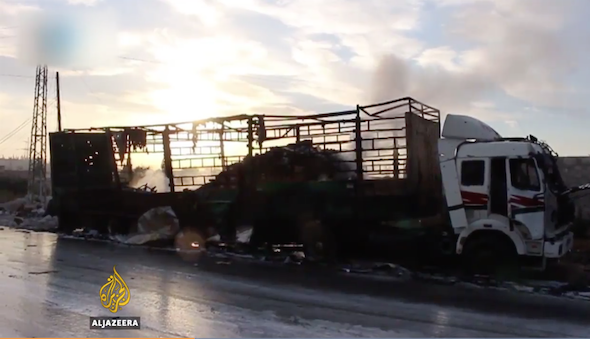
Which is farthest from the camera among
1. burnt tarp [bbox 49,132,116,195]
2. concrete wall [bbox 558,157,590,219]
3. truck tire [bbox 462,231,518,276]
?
burnt tarp [bbox 49,132,116,195]

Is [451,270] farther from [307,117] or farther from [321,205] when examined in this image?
[307,117]

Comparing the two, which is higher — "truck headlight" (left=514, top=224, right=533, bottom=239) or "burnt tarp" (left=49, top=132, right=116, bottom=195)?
"burnt tarp" (left=49, top=132, right=116, bottom=195)

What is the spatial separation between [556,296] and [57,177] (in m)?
15.6

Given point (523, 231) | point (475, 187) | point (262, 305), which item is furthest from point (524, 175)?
point (262, 305)

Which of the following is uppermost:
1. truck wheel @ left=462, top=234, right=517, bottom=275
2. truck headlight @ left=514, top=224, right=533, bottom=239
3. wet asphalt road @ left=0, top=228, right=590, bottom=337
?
truck headlight @ left=514, top=224, right=533, bottom=239

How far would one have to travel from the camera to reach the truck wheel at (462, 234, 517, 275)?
1037cm

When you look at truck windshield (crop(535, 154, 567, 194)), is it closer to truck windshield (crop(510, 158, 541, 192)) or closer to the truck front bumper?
truck windshield (crop(510, 158, 541, 192))

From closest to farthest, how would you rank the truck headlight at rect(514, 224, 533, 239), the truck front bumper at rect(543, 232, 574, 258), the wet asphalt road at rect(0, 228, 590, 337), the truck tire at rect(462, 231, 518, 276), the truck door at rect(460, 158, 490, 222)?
1. the wet asphalt road at rect(0, 228, 590, 337)
2. the truck front bumper at rect(543, 232, 574, 258)
3. the truck headlight at rect(514, 224, 533, 239)
4. the truck tire at rect(462, 231, 518, 276)
5. the truck door at rect(460, 158, 490, 222)

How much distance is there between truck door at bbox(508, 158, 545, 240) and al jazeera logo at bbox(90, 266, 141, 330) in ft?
21.5

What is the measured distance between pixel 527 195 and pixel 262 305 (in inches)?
199

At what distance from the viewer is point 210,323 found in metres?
7.16

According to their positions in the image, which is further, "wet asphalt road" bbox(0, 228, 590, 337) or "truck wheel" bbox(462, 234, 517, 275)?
"truck wheel" bbox(462, 234, 517, 275)

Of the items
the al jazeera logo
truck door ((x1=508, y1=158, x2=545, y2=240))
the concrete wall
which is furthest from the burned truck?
the concrete wall

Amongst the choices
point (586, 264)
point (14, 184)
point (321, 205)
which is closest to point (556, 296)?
point (586, 264)
